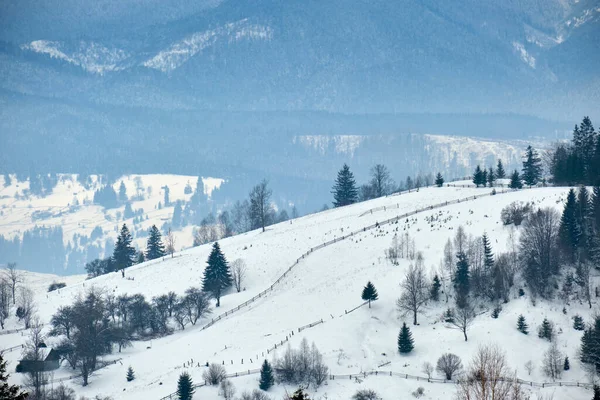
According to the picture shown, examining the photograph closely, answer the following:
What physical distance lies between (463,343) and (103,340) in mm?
36265

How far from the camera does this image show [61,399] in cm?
6731

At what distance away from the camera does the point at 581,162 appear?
107m

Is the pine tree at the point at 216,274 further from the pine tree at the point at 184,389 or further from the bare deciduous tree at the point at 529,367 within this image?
the bare deciduous tree at the point at 529,367

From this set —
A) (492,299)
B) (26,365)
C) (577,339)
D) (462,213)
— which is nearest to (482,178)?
(462,213)

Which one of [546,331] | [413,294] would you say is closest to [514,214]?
[413,294]

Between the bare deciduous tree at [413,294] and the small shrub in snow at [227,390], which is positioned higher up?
the bare deciduous tree at [413,294]

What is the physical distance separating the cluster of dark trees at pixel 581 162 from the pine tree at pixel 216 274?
146ft

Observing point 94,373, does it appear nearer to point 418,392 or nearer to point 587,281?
point 418,392

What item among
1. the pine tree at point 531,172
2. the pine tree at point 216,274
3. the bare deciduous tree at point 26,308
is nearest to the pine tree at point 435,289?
the pine tree at point 216,274

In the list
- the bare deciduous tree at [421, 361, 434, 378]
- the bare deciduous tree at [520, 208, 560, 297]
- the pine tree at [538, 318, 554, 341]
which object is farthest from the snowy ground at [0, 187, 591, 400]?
the bare deciduous tree at [520, 208, 560, 297]

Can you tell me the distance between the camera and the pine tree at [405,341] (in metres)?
72.2

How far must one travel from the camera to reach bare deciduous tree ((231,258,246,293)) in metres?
98.3

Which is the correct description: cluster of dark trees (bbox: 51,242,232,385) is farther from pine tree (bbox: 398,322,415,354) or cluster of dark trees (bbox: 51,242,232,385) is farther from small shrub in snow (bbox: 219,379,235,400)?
pine tree (bbox: 398,322,415,354)

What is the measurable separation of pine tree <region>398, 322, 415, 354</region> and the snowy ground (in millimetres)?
611
